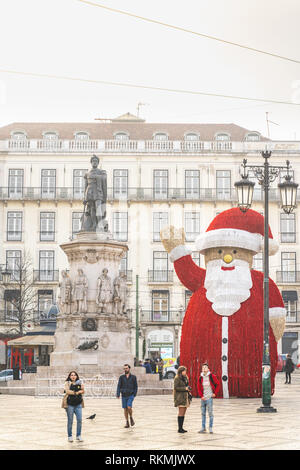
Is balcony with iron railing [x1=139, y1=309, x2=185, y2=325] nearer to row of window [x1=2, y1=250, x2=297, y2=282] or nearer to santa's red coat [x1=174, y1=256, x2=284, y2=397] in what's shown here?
row of window [x1=2, y1=250, x2=297, y2=282]

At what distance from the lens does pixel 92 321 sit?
2427 centimetres

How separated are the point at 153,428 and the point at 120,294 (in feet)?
36.9

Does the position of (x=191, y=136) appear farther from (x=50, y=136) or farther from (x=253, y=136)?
(x=50, y=136)

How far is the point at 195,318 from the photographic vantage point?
68.0 ft

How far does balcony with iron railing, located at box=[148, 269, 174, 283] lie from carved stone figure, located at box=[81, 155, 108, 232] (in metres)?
28.3

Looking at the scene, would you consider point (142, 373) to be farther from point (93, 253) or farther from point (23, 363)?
point (23, 363)

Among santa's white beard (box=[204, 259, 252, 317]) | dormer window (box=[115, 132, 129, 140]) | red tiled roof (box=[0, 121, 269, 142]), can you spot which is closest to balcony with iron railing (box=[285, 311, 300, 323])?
red tiled roof (box=[0, 121, 269, 142])

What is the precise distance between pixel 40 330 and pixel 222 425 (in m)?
19.3

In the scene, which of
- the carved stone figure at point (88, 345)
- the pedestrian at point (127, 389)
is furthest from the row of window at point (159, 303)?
the pedestrian at point (127, 389)

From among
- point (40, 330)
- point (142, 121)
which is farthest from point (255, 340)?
point (142, 121)

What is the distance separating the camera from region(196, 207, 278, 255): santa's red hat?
835 inches

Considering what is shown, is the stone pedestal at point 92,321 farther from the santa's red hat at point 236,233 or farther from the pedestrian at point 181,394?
the pedestrian at point 181,394

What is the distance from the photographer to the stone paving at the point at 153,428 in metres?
11.2

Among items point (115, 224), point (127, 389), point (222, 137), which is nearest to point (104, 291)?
point (127, 389)
